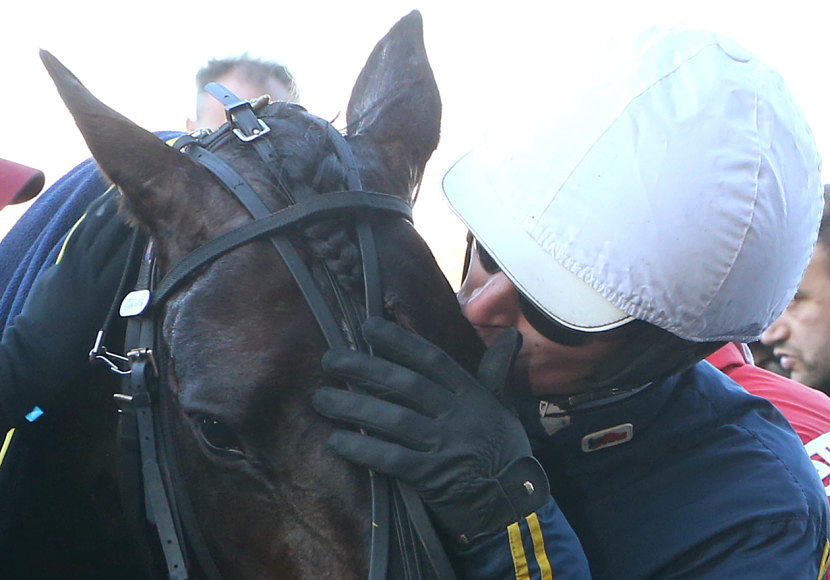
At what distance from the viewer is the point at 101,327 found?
162 cm

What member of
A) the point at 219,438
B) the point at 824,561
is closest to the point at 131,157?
the point at 219,438

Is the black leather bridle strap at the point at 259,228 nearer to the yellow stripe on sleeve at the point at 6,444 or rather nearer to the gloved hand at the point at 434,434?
the gloved hand at the point at 434,434

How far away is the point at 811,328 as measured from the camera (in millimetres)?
3914

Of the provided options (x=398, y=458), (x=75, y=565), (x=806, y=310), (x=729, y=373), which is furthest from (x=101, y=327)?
(x=806, y=310)

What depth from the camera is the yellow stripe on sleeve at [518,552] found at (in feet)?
4.51

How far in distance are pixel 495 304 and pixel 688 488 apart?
0.66 metres

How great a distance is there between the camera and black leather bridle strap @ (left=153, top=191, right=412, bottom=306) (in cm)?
147

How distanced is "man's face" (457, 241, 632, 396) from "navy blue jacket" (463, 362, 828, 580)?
5.9 inches

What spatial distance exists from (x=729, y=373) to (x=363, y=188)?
6.34ft

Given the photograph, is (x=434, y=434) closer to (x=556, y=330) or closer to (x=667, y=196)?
(x=556, y=330)

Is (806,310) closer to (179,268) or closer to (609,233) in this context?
(609,233)

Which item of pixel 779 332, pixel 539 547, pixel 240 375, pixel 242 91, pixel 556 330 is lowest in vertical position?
pixel 779 332

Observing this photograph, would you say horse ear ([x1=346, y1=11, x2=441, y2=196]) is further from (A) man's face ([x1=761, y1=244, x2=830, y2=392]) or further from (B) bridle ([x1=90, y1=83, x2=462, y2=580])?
(A) man's face ([x1=761, y1=244, x2=830, y2=392])

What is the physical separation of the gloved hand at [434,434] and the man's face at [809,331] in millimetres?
2912
